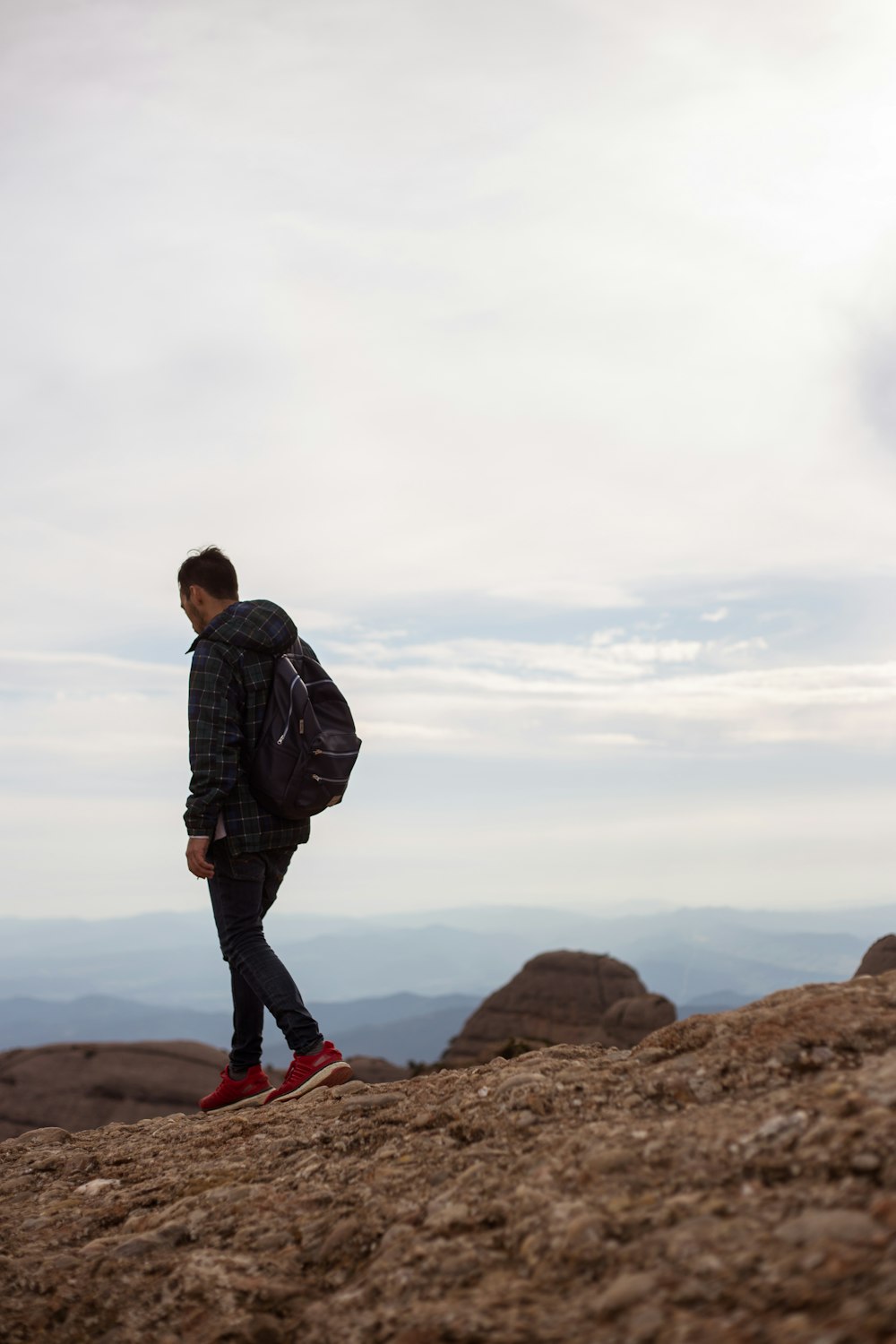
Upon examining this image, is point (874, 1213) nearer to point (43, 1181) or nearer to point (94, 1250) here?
point (94, 1250)

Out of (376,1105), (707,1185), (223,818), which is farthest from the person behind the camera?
(223,818)

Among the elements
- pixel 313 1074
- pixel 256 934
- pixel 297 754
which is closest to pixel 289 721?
pixel 297 754

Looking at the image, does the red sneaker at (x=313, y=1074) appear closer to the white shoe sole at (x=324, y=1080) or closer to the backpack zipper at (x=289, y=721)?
the white shoe sole at (x=324, y=1080)

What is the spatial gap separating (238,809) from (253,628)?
1.31 meters

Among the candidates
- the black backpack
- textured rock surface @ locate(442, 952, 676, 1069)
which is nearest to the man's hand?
the black backpack

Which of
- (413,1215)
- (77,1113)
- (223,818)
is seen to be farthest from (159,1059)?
(413,1215)

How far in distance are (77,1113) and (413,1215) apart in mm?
32728

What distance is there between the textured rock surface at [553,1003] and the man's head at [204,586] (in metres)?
36.0

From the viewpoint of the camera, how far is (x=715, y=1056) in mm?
4852

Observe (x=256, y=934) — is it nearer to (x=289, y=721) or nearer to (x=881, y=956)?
(x=289, y=721)

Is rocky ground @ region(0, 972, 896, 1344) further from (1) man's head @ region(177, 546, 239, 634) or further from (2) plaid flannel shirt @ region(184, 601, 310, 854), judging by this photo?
(1) man's head @ region(177, 546, 239, 634)

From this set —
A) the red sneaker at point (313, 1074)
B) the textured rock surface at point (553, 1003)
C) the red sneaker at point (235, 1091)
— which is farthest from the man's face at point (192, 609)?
the textured rock surface at point (553, 1003)

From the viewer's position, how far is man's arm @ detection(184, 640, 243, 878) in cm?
730

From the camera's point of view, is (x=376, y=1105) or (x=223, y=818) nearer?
(x=376, y=1105)
